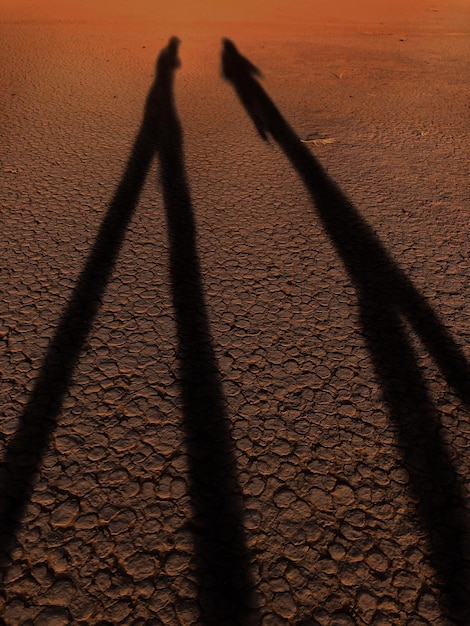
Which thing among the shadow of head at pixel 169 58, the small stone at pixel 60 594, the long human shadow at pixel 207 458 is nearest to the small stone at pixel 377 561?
the long human shadow at pixel 207 458

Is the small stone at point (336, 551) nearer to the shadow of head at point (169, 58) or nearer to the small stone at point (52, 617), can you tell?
the small stone at point (52, 617)

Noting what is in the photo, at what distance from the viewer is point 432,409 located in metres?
2.33

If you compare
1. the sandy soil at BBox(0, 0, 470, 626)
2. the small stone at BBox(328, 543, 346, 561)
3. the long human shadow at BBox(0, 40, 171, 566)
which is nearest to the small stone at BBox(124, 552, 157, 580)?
the sandy soil at BBox(0, 0, 470, 626)

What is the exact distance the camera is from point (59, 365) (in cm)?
248

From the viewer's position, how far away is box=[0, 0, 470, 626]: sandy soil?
1.75 m

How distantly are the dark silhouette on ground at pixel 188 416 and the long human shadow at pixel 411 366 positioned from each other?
75cm

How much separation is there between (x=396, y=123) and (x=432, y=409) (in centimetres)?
416

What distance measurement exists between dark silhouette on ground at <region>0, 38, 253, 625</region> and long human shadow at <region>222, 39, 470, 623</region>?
2.48ft

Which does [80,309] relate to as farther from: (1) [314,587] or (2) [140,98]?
(2) [140,98]

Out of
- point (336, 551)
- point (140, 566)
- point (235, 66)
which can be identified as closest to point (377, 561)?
point (336, 551)

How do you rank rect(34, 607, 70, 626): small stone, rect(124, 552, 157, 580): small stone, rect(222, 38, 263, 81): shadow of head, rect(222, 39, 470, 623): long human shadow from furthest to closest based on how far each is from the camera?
rect(222, 38, 263, 81): shadow of head < rect(222, 39, 470, 623): long human shadow < rect(124, 552, 157, 580): small stone < rect(34, 607, 70, 626): small stone

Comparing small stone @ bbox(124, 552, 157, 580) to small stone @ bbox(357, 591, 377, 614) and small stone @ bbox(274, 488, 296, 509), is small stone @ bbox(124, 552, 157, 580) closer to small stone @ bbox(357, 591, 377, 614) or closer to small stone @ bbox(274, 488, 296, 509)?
small stone @ bbox(274, 488, 296, 509)

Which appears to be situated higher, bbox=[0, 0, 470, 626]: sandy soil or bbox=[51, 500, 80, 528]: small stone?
bbox=[0, 0, 470, 626]: sandy soil

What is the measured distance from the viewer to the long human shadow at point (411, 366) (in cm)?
184
